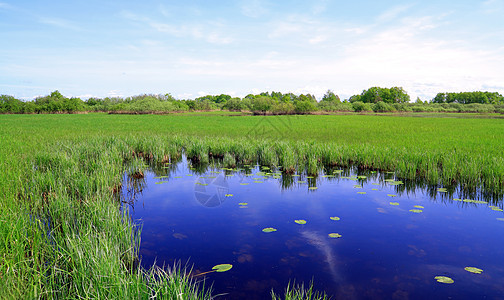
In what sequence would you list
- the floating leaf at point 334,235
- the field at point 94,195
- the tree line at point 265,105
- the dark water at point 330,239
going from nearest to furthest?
1. the field at point 94,195
2. the dark water at point 330,239
3. the floating leaf at point 334,235
4. the tree line at point 265,105

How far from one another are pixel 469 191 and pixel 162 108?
6687 cm

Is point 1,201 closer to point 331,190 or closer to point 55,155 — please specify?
point 55,155

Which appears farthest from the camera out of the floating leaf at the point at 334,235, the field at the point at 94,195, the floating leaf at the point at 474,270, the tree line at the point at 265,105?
the tree line at the point at 265,105

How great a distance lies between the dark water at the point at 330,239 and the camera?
3973 mm

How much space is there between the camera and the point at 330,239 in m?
5.22

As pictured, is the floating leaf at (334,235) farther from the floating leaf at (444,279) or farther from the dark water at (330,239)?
the floating leaf at (444,279)

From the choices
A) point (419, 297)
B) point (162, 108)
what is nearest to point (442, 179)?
point (419, 297)

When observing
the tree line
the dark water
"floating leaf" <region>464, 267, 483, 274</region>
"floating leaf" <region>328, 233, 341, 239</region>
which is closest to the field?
the dark water

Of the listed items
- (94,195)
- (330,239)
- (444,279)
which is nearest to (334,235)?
(330,239)

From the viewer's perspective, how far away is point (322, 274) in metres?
4.16

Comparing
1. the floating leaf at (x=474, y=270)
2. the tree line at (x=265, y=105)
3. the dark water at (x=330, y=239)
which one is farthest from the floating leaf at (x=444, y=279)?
the tree line at (x=265, y=105)

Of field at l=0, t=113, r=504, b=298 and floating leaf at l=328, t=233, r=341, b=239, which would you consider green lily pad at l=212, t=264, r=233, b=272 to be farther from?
floating leaf at l=328, t=233, r=341, b=239

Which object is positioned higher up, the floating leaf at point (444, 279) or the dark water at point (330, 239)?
the dark water at point (330, 239)

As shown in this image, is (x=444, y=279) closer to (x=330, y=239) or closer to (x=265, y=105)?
→ (x=330, y=239)
